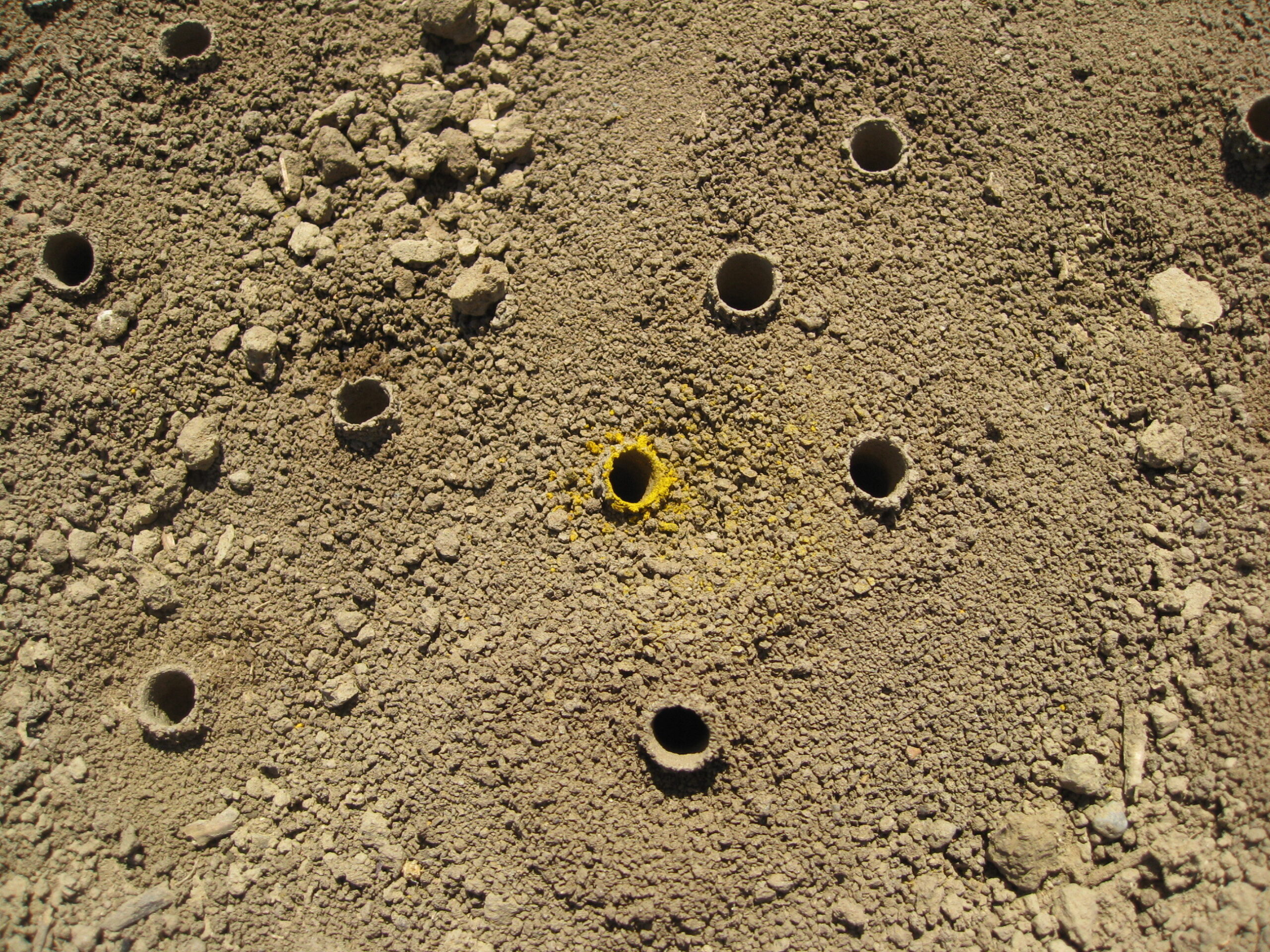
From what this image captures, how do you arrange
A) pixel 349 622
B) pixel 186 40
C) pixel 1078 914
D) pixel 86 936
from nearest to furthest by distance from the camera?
pixel 1078 914, pixel 86 936, pixel 349 622, pixel 186 40

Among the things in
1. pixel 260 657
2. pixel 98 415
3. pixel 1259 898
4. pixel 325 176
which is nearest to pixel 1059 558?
pixel 1259 898

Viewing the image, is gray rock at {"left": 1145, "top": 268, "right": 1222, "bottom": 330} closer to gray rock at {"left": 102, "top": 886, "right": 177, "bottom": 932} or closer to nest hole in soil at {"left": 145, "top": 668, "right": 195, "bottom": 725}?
nest hole in soil at {"left": 145, "top": 668, "right": 195, "bottom": 725}

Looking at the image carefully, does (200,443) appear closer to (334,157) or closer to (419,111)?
(334,157)

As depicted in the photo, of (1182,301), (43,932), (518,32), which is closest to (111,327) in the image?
(518,32)

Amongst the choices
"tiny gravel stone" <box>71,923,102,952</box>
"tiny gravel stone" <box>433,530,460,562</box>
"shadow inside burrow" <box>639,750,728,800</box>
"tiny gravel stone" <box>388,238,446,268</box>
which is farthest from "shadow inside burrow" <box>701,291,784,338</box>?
"tiny gravel stone" <box>71,923,102,952</box>

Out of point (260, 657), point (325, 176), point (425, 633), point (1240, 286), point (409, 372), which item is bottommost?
point (260, 657)

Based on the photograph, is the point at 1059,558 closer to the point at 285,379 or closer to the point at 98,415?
the point at 285,379
